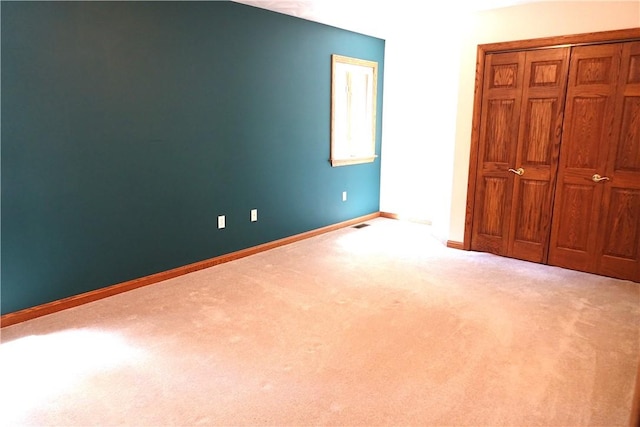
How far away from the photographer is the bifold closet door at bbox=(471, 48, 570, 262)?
394cm

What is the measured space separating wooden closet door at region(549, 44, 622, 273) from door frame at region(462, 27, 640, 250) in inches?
2.8

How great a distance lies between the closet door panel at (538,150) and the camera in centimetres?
389

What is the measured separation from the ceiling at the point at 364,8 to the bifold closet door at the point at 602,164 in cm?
90

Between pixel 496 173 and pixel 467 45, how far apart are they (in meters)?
1.29

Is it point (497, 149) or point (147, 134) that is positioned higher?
point (147, 134)

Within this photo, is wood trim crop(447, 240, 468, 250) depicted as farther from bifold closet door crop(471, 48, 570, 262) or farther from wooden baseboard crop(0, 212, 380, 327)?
wooden baseboard crop(0, 212, 380, 327)

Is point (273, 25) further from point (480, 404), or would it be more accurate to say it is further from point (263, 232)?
point (480, 404)

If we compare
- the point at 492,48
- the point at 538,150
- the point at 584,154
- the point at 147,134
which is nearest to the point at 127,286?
the point at 147,134

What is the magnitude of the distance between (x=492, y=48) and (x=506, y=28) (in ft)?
0.66

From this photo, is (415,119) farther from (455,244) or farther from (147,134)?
(147,134)

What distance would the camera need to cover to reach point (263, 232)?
4527 mm

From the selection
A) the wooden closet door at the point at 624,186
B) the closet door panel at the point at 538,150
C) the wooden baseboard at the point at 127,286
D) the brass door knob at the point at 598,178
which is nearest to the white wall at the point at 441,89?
the closet door panel at the point at 538,150

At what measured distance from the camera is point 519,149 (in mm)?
4145

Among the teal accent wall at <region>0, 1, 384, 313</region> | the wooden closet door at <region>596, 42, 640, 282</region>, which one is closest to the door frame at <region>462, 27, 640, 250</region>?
the wooden closet door at <region>596, 42, 640, 282</region>
